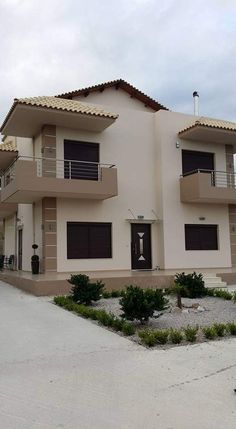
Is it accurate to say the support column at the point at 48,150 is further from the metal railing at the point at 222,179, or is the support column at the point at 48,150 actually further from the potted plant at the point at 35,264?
the metal railing at the point at 222,179

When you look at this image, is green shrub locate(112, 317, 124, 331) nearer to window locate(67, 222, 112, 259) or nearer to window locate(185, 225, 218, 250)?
window locate(67, 222, 112, 259)

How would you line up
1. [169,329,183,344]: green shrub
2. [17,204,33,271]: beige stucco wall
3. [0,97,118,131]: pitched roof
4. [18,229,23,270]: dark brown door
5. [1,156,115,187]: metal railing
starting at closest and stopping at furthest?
1. [169,329,183,344]: green shrub
2. [0,97,118,131]: pitched roof
3. [1,156,115,187]: metal railing
4. [17,204,33,271]: beige stucco wall
5. [18,229,23,270]: dark brown door

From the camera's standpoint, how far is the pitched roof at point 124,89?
20.2 meters

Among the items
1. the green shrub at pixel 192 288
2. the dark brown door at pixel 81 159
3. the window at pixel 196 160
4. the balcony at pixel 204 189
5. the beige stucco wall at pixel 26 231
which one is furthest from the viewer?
the window at pixel 196 160

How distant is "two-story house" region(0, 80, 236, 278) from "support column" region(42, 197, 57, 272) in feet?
0.14

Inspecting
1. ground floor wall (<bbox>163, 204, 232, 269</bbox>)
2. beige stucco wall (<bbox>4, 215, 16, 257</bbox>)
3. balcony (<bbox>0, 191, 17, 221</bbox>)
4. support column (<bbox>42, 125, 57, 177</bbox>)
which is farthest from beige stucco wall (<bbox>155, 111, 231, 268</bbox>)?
beige stucco wall (<bbox>4, 215, 16, 257</bbox>)

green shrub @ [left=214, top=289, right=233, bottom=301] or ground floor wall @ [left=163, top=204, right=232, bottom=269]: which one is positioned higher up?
ground floor wall @ [left=163, top=204, right=232, bottom=269]

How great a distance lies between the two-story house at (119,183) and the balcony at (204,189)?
5 cm

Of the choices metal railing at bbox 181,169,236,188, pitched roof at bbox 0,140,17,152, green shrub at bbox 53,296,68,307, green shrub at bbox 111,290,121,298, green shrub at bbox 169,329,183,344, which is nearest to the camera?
green shrub at bbox 169,329,183,344

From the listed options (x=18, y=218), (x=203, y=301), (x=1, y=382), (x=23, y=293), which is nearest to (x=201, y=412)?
(x=1, y=382)

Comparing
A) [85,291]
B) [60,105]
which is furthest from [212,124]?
[85,291]

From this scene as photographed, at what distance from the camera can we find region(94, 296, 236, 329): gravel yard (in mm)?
10055

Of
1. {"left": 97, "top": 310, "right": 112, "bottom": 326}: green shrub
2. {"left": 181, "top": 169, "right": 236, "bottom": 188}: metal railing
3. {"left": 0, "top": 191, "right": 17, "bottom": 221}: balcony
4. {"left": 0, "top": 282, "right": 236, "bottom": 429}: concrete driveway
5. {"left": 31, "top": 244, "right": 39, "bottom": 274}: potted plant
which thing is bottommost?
{"left": 0, "top": 282, "right": 236, "bottom": 429}: concrete driveway

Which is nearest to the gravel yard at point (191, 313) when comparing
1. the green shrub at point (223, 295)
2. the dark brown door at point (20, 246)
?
the green shrub at point (223, 295)
